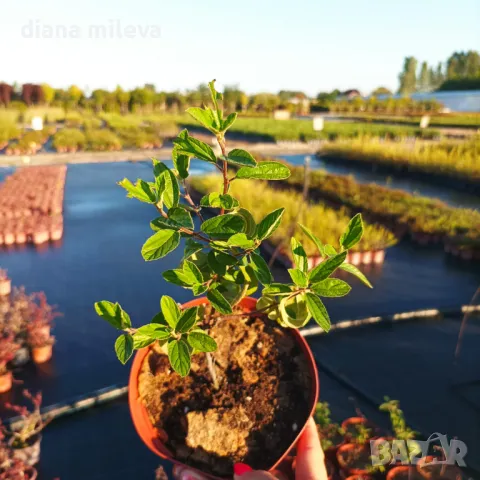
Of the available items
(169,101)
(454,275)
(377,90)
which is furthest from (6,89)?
(377,90)

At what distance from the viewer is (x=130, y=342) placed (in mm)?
729

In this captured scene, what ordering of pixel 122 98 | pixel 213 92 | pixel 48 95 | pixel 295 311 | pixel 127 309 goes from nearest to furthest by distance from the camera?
pixel 213 92 < pixel 295 311 < pixel 127 309 < pixel 122 98 < pixel 48 95

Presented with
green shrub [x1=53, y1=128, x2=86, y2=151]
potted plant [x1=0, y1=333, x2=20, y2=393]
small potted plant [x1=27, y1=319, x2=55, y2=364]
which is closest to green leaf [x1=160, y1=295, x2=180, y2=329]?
potted plant [x1=0, y1=333, x2=20, y2=393]

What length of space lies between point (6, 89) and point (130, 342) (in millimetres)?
49612

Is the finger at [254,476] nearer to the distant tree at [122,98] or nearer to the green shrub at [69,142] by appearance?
the green shrub at [69,142]

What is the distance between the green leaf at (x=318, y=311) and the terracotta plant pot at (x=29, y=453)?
7.51ft

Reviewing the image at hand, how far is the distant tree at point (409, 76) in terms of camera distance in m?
67.4

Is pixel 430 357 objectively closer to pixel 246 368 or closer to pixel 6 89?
pixel 246 368

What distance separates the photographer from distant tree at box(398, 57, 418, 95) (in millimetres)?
67438

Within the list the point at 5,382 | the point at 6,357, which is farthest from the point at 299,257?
the point at 5,382

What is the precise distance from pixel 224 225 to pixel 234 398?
47 cm

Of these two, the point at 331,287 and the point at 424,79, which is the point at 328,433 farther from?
the point at 424,79

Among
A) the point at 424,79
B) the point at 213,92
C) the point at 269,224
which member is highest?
the point at 424,79

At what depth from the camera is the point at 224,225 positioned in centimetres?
69
